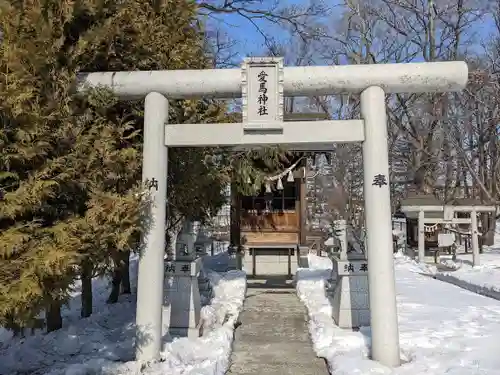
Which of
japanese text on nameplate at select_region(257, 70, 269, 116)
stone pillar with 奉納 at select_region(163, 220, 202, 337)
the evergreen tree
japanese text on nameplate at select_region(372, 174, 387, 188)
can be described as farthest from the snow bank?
the evergreen tree

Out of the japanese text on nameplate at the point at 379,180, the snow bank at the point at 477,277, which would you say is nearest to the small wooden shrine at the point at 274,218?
the snow bank at the point at 477,277

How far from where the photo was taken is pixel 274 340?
286 inches

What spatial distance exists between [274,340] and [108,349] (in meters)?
2.56

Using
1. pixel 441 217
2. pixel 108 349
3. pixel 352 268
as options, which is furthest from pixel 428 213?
pixel 108 349

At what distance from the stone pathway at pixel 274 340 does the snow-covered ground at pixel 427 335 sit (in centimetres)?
21

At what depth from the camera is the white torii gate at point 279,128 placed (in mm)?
5871

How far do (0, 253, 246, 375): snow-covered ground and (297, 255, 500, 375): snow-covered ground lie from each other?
1.56m

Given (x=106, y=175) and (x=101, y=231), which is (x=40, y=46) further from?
(x=101, y=231)

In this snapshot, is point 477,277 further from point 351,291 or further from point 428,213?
point 351,291

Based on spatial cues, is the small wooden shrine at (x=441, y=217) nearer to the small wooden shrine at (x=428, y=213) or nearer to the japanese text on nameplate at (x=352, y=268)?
the small wooden shrine at (x=428, y=213)

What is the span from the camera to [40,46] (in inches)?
202

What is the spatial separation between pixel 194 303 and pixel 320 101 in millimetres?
20653

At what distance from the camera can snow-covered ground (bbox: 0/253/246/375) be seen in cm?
568

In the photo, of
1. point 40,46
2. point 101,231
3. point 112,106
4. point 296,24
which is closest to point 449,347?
point 101,231
